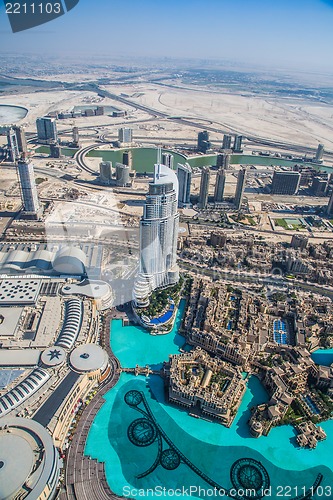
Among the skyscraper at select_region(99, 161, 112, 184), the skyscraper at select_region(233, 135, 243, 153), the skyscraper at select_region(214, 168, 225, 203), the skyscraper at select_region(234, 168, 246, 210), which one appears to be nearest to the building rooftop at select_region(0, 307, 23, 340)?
the skyscraper at select_region(214, 168, 225, 203)

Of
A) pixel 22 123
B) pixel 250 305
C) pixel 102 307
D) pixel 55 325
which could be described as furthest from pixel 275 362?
pixel 22 123

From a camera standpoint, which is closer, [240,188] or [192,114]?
[240,188]

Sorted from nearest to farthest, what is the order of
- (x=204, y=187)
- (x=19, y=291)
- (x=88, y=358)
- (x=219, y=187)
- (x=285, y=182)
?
(x=88, y=358) → (x=19, y=291) → (x=204, y=187) → (x=219, y=187) → (x=285, y=182)

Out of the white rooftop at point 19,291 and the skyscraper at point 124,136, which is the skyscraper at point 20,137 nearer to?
the skyscraper at point 124,136

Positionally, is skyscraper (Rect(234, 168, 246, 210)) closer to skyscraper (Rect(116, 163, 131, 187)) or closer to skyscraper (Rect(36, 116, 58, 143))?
skyscraper (Rect(116, 163, 131, 187))

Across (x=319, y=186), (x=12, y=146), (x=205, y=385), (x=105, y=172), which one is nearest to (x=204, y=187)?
(x=105, y=172)

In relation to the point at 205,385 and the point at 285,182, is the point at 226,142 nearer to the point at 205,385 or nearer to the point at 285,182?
the point at 285,182
